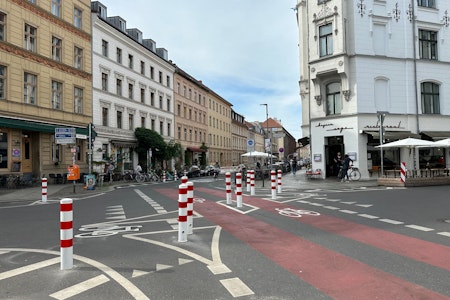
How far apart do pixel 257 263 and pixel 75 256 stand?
9.27ft

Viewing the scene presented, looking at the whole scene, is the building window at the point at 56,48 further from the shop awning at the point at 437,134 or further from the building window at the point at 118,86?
the shop awning at the point at 437,134

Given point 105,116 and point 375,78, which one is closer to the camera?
point 375,78

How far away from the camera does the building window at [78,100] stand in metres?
30.2

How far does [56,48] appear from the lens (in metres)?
28.3

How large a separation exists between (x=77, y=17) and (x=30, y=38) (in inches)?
240

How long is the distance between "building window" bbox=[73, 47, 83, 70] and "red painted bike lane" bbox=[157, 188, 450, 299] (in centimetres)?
2632

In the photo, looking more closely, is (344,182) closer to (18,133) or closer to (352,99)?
(352,99)

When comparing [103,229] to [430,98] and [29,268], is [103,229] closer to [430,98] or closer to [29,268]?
[29,268]

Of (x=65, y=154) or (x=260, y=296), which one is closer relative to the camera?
(x=260, y=296)

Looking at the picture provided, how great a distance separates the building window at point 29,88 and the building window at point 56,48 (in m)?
2.92

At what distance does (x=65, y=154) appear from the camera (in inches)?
1129

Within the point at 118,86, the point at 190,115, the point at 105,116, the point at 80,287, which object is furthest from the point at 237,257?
the point at 190,115

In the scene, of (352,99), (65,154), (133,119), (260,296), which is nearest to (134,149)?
(133,119)

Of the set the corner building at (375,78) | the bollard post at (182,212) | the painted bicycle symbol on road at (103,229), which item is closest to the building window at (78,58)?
the corner building at (375,78)
